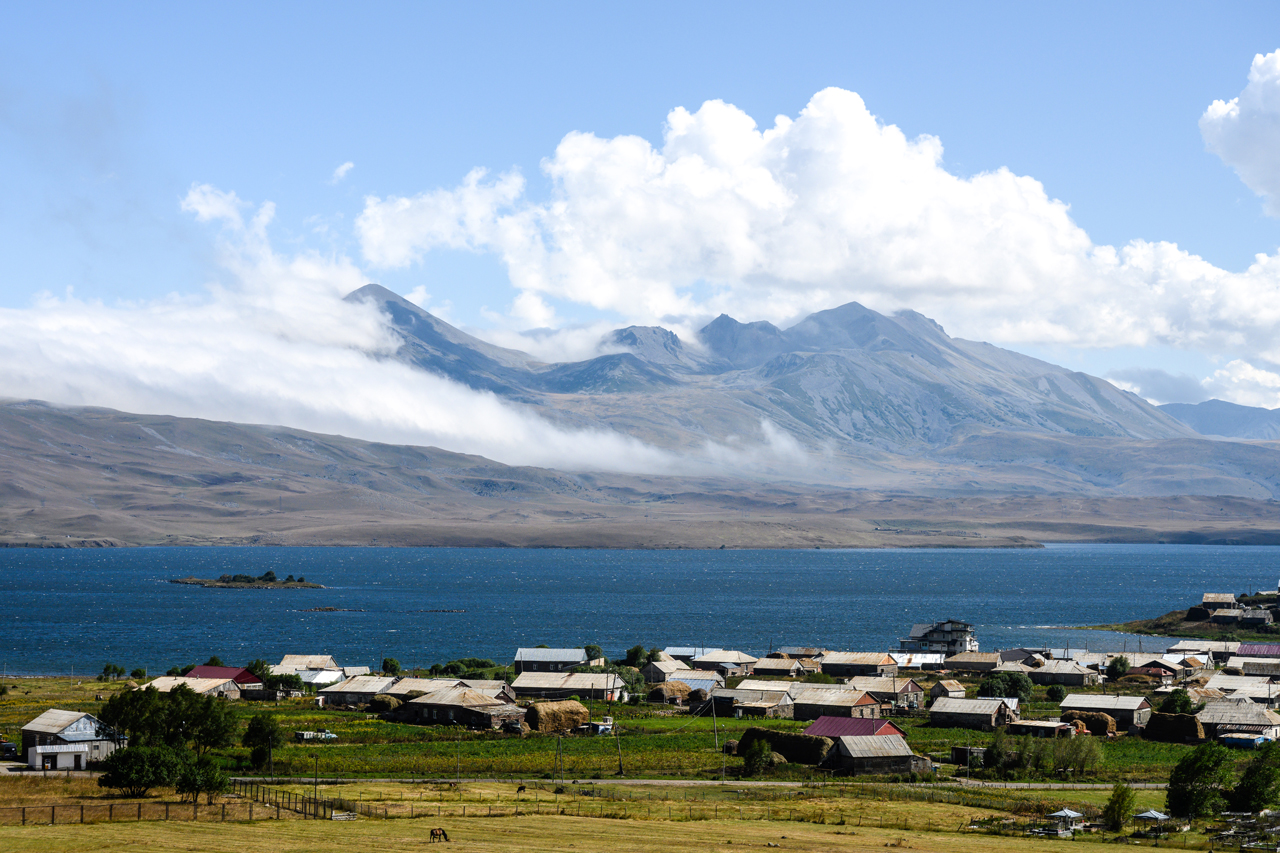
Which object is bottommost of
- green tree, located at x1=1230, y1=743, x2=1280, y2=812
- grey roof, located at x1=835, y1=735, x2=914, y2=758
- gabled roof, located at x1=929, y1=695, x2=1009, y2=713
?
gabled roof, located at x1=929, y1=695, x2=1009, y2=713

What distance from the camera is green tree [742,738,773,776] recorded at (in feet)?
170

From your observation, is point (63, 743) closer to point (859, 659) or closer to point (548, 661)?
point (548, 661)

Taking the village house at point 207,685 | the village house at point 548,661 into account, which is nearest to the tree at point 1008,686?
the village house at point 548,661

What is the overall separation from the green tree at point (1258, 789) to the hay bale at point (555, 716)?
1264 inches

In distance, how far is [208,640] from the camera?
122 m

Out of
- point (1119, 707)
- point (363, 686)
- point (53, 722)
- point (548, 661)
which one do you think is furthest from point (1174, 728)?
point (53, 722)

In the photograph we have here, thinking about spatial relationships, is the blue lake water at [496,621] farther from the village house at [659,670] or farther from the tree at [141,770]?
the tree at [141,770]

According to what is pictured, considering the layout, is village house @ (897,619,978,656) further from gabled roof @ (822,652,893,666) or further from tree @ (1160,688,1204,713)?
tree @ (1160,688,1204,713)

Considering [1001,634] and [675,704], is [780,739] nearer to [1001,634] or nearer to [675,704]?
[675,704]

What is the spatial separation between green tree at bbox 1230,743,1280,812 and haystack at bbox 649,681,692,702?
3989 cm

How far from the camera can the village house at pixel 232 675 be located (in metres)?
77.4

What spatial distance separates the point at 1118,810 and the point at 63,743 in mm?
38708

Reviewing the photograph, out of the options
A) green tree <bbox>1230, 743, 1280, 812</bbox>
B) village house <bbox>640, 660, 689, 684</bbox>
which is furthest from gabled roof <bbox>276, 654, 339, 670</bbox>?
green tree <bbox>1230, 743, 1280, 812</bbox>

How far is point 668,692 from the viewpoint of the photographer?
78.2 metres
